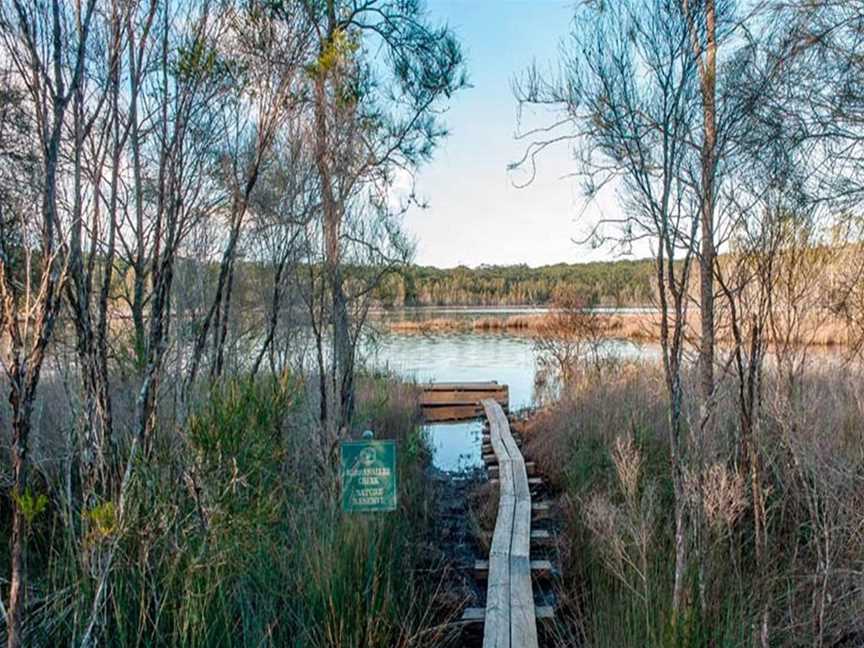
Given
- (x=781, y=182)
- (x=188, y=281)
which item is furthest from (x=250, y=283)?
(x=781, y=182)

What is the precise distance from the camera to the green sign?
11.1 ft

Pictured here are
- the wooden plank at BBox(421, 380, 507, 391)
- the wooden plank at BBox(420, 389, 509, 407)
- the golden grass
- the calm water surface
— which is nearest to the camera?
the golden grass

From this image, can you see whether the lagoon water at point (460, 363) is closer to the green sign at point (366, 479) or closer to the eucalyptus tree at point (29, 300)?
the green sign at point (366, 479)

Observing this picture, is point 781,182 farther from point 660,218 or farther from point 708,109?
point 660,218

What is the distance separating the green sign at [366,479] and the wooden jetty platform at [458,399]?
8.19m

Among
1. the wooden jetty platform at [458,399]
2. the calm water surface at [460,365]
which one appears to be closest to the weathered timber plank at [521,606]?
the calm water surface at [460,365]

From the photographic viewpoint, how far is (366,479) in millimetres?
3396

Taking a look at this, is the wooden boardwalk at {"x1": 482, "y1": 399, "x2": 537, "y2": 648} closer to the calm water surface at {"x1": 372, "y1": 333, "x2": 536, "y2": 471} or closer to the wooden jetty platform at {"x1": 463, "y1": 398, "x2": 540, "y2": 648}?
the wooden jetty platform at {"x1": 463, "y1": 398, "x2": 540, "y2": 648}

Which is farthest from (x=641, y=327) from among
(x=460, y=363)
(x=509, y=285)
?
(x=509, y=285)

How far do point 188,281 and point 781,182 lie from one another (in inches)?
164

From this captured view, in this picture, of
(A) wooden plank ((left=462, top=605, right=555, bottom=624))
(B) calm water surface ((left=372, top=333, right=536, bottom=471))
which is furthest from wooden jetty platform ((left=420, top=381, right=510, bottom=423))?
(A) wooden plank ((left=462, top=605, right=555, bottom=624))

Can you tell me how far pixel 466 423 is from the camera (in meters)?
11.5

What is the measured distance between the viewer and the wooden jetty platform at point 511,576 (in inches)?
121

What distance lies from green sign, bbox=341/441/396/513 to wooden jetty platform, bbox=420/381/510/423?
8.19 meters
